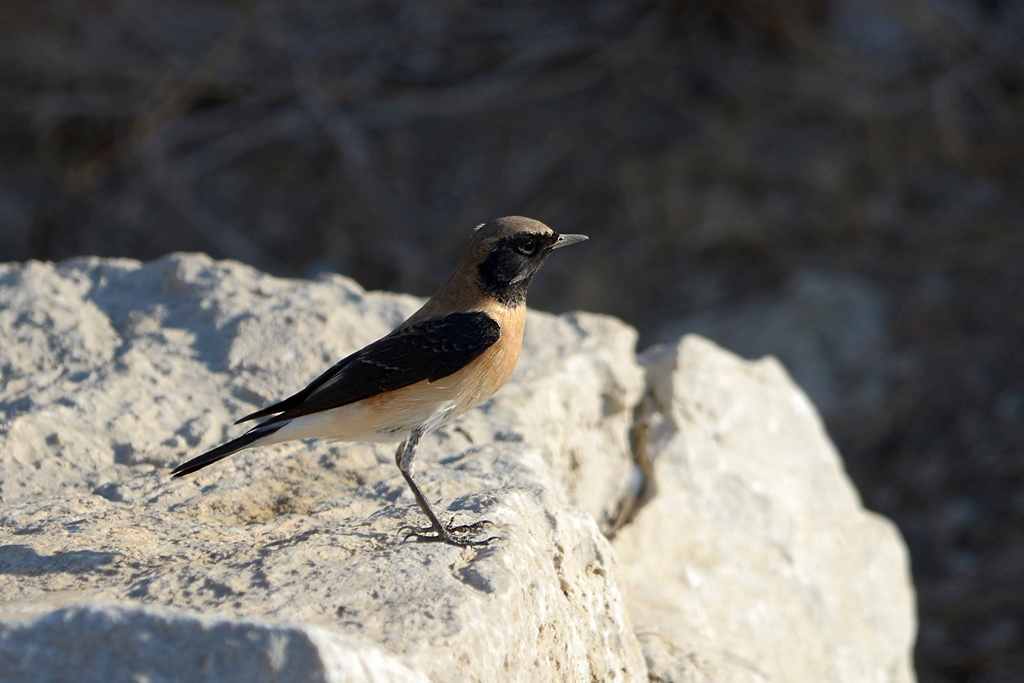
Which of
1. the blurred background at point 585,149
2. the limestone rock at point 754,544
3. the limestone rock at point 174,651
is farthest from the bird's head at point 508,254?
the blurred background at point 585,149

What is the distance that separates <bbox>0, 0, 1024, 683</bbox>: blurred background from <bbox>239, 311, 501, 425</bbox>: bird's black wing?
6.07 metres

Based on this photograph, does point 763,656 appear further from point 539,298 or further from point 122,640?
point 539,298

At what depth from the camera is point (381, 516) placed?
3676 millimetres

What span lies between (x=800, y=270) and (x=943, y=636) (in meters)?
3.56

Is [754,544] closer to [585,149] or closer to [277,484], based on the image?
[277,484]

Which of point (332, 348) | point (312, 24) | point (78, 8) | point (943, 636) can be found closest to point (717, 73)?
point (312, 24)

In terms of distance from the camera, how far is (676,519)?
4.96 meters

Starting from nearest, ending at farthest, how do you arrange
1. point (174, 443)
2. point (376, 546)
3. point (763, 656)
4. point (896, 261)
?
1. point (376, 546)
2. point (174, 443)
3. point (763, 656)
4. point (896, 261)

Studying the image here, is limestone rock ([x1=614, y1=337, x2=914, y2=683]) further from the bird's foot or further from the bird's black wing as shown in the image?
the bird's black wing

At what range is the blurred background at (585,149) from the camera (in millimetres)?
9789

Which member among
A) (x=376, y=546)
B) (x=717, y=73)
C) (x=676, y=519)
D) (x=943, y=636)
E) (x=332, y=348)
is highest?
(x=717, y=73)

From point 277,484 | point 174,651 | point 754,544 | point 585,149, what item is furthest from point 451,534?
point 585,149

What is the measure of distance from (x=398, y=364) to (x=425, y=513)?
0.60 m

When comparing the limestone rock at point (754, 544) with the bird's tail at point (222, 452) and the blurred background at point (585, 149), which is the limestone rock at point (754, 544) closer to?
the bird's tail at point (222, 452)
